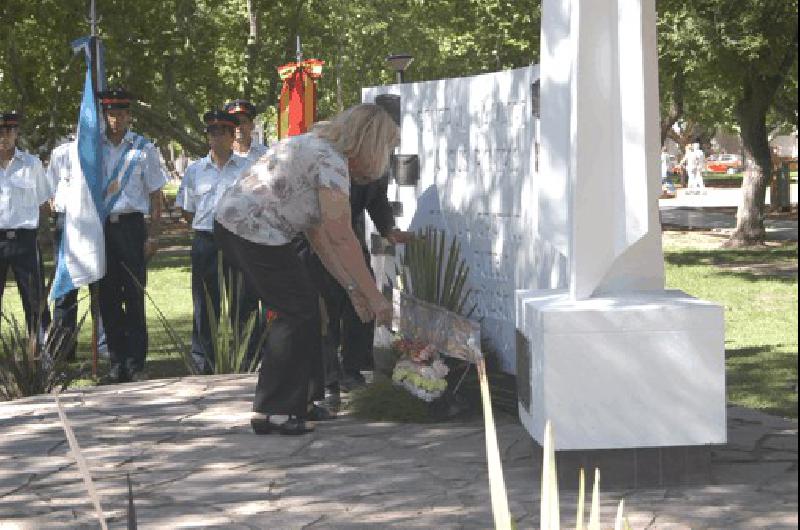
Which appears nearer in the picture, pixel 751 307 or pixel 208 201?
pixel 208 201

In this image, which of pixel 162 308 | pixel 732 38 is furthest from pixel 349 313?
pixel 732 38

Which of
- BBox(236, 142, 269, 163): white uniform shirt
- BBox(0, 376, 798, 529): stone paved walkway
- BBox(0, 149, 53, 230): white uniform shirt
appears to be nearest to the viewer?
BBox(0, 376, 798, 529): stone paved walkway

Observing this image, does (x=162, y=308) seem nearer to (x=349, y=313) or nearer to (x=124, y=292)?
(x=124, y=292)

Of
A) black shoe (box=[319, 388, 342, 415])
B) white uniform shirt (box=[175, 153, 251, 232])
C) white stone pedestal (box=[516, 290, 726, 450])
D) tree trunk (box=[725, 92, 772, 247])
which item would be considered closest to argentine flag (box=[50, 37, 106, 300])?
white uniform shirt (box=[175, 153, 251, 232])

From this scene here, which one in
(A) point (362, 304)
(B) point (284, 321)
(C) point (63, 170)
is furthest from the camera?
(C) point (63, 170)

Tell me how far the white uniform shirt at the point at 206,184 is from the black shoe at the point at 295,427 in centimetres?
342

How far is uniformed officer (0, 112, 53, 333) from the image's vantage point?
12242 millimetres

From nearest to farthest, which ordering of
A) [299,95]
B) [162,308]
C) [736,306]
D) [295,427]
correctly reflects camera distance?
[295,427], [299,95], [736,306], [162,308]

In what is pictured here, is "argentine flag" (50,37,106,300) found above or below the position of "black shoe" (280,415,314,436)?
above

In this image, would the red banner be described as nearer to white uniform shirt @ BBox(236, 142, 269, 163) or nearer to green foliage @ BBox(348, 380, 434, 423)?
white uniform shirt @ BBox(236, 142, 269, 163)

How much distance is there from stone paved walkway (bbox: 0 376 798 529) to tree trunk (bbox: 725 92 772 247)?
18670 mm

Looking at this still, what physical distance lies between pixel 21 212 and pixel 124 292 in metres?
1.17

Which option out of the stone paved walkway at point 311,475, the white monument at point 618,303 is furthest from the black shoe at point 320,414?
the white monument at point 618,303

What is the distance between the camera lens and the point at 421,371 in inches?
332
